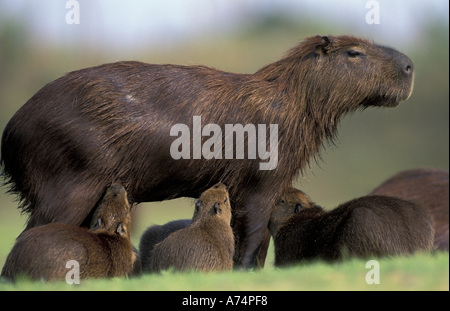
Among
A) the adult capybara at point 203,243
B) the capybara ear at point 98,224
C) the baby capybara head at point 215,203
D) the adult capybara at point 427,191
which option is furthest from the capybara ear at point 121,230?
the adult capybara at point 427,191

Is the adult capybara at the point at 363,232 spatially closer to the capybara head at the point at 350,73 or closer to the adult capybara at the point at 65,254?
the capybara head at the point at 350,73

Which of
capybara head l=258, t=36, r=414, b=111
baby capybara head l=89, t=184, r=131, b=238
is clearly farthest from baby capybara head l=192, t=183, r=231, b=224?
capybara head l=258, t=36, r=414, b=111

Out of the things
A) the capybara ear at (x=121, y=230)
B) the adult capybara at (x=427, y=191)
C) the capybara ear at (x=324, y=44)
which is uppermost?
the capybara ear at (x=324, y=44)

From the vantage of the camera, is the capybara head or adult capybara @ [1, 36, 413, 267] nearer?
adult capybara @ [1, 36, 413, 267]

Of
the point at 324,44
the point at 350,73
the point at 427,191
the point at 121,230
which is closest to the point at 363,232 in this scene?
the point at 350,73

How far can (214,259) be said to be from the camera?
4910mm

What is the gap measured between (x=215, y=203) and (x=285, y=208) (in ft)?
2.96

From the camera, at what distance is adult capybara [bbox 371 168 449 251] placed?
368 inches

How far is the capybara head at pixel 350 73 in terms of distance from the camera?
18.7 feet

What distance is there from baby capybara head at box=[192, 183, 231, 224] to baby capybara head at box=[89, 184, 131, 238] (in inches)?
19.6

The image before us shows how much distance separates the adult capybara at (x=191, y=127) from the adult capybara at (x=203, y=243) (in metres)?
0.26

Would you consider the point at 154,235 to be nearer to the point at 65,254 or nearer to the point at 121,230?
the point at 121,230

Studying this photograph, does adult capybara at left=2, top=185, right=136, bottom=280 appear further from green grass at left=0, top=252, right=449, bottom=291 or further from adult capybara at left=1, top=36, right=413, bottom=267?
adult capybara at left=1, top=36, right=413, bottom=267
